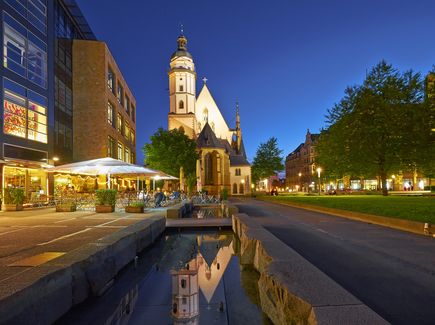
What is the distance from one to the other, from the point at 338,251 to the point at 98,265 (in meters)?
5.99

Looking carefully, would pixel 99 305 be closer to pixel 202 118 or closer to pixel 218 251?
pixel 218 251

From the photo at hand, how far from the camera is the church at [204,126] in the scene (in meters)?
66.6

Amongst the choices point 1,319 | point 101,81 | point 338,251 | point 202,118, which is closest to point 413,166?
point 338,251

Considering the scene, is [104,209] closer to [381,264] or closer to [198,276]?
[198,276]

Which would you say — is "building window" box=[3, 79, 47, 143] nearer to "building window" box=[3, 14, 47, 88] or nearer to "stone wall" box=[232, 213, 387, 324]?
"building window" box=[3, 14, 47, 88]

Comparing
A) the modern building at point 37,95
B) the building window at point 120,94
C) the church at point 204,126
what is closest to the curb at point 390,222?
the modern building at point 37,95

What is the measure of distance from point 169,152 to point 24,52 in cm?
2208

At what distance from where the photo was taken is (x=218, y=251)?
1081cm

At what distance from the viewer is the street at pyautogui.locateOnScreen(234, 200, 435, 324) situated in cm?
512

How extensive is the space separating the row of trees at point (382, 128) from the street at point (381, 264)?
63.3 feet

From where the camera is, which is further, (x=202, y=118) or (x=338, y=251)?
(x=202, y=118)

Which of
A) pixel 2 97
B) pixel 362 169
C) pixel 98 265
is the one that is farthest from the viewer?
pixel 362 169

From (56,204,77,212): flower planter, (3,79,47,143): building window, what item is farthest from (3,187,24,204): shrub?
(3,79,47,143): building window

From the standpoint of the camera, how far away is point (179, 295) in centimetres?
557
